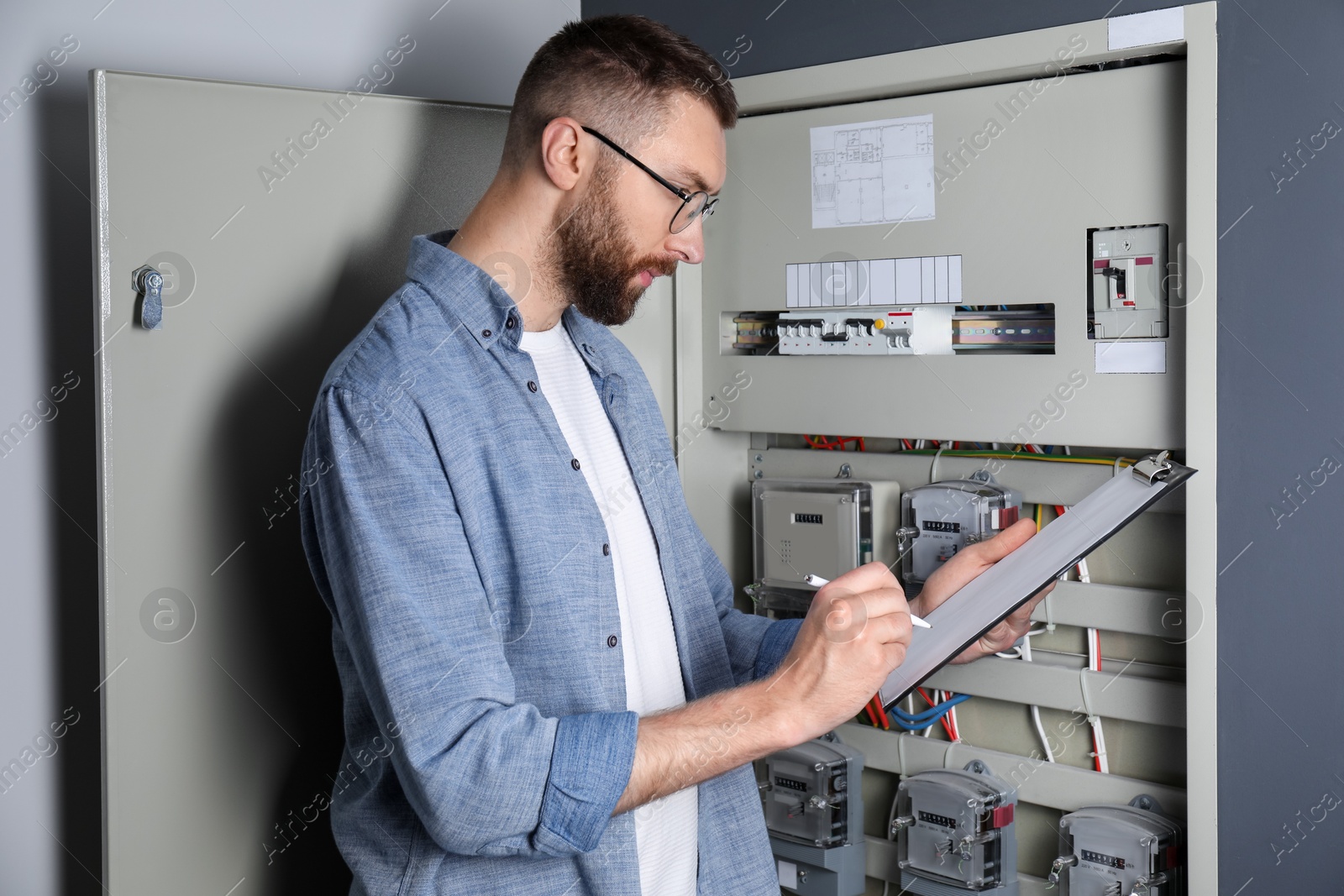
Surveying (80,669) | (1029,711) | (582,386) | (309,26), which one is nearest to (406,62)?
(309,26)

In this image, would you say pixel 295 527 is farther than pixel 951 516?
No

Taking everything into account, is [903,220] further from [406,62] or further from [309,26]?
[309,26]

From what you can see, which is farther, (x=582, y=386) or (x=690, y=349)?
(x=690, y=349)

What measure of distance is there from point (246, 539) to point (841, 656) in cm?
85

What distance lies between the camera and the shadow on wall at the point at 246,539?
4.89ft

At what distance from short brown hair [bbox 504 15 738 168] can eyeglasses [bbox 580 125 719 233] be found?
0.01 metres

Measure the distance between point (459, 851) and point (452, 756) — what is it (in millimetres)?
112

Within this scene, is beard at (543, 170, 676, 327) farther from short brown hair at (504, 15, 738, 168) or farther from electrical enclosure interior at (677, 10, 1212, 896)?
electrical enclosure interior at (677, 10, 1212, 896)

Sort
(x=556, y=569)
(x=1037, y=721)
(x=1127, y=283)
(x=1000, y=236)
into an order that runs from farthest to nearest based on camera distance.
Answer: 1. (x=1037, y=721)
2. (x=1000, y=236)
3. (x=1127, y=283)
4. (x=556, y=569)

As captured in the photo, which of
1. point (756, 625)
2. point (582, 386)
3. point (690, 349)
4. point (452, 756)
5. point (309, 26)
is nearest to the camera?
point (452, 756)

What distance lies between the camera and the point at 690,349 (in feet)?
6.97

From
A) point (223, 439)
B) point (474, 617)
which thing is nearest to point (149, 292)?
point (223, 439)

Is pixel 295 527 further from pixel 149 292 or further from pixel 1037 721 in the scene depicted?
pixel 1037 721

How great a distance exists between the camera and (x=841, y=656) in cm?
111
